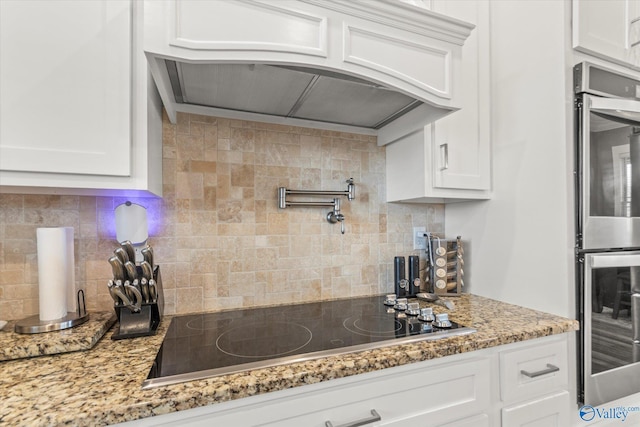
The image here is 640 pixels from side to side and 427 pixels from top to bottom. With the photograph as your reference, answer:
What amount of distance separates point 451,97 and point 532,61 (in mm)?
555

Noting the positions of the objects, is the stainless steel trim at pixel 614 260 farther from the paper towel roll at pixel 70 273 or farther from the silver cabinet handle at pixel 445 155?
the paper towel roll at pixel 70 273

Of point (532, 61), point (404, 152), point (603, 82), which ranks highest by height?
point (532, 61)

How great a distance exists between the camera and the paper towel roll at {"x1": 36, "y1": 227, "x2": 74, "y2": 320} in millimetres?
1066

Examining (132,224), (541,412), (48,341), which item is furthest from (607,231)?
(48,341)

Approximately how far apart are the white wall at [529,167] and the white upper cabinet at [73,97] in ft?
5.06

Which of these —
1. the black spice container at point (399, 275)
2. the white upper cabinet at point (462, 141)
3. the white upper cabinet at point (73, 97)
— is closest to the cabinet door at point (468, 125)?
the white upper cabinet at point (462, 141)

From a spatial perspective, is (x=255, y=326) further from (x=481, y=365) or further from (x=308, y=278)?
(x=481, y=365)

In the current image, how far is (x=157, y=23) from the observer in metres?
0.86

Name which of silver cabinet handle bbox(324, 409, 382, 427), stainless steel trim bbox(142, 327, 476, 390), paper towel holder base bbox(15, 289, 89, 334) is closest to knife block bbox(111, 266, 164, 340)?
paper towel holder base bbox(15, 289, 89, 334)

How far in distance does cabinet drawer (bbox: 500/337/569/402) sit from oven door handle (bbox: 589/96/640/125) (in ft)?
3.07

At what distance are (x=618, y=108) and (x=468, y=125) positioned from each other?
1.85 ft

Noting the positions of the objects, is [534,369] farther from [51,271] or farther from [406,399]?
[51,271]

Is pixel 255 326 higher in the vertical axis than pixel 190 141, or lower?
lower

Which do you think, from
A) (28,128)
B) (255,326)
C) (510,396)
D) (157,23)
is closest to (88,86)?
(28,128)
